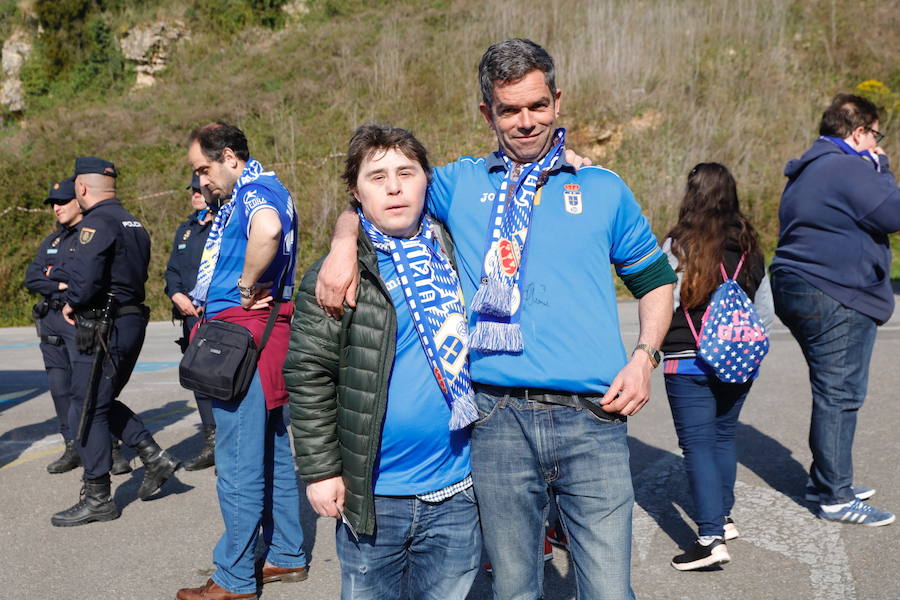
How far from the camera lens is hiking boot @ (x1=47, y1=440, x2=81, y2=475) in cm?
577

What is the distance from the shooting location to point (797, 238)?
4.37m

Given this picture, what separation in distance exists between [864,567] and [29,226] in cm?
1858

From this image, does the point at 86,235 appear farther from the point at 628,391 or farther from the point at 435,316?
the point at 628,391

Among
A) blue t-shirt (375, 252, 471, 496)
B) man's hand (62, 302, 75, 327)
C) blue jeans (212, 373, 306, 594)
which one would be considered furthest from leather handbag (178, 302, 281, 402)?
man's hand (62, 302, 75, 327)

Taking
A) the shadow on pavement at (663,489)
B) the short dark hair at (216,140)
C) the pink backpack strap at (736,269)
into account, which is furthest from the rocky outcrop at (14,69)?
the pink backpack strap at (736,269)

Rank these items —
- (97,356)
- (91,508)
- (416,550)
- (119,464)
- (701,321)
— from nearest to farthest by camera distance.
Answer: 1. (416,550)
2. (701,321)
3. (91,508)
4. (97,356)
5. (119,464)

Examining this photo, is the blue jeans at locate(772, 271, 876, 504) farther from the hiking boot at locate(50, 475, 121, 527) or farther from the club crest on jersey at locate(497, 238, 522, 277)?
the hiking boot at locate(50, 475, 121, 527)

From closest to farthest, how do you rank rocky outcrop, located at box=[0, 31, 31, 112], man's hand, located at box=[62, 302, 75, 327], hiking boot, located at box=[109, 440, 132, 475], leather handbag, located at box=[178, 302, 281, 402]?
leather handbag, located at box=[178, 302, 281, 402], man's hand, located at box=[62, 302, 75, 327], hiking boot, located at box=[109, 440, 132, 475], rocky outcrop, located at box=[0, 31, 31, 112]

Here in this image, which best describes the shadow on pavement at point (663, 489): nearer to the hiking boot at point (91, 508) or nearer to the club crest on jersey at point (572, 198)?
the club crest on jersey at point (572, 198)

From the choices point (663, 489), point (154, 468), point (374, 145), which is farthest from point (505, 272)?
point (154, 468)

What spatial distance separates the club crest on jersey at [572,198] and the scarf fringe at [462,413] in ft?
1.99

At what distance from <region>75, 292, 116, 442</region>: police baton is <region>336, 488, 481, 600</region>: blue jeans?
9.78ft

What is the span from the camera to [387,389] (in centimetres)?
224

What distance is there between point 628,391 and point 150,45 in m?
33.0
